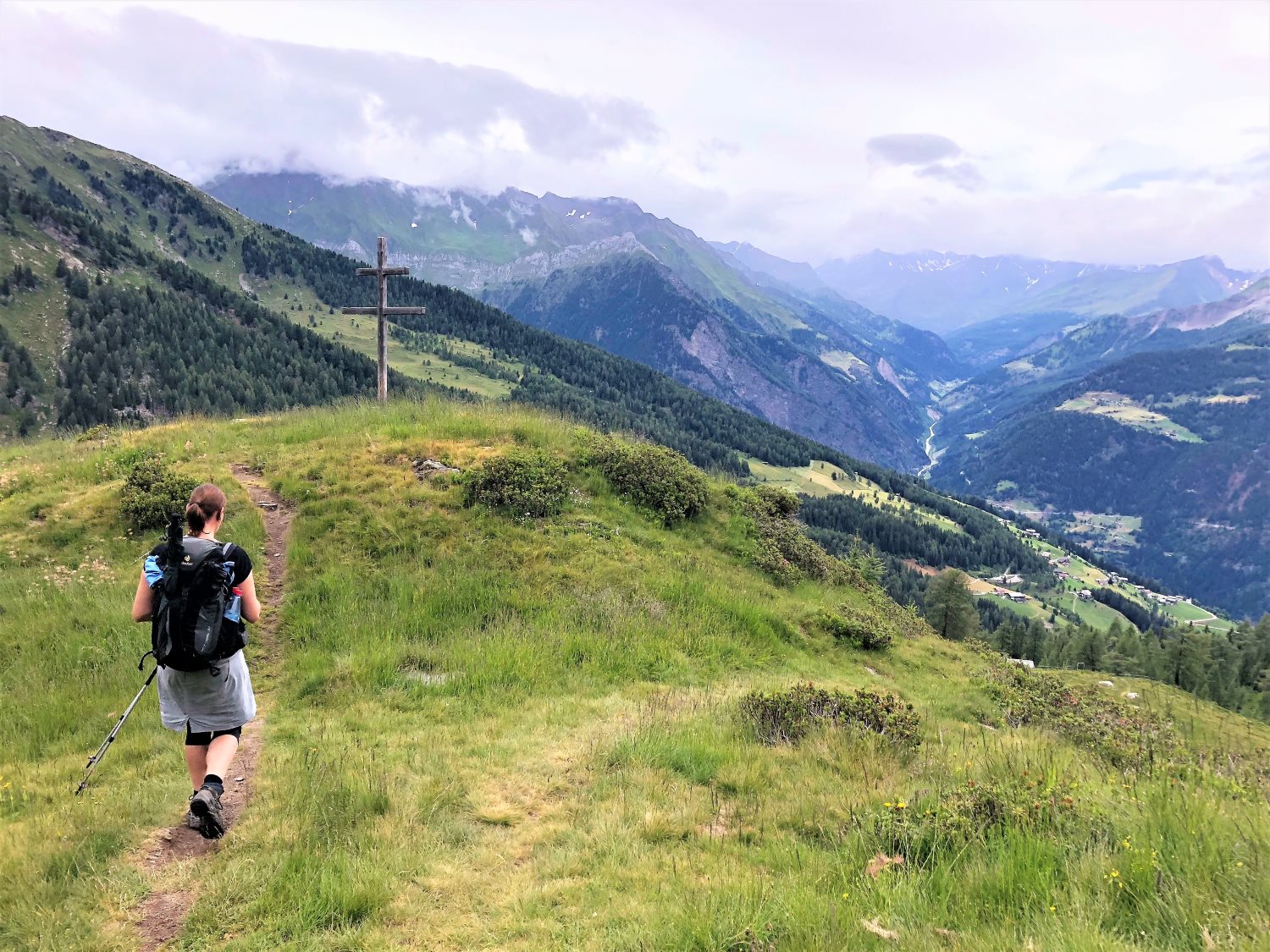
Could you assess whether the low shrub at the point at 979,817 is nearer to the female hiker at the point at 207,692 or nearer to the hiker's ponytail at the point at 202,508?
the female hiker at the point at 207,692

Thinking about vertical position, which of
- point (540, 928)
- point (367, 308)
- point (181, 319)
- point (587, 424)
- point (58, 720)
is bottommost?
point (58, 720)

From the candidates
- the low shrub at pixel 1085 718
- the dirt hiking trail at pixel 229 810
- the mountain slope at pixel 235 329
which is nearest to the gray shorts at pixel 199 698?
the dirt hiking trail at pixel 229 810

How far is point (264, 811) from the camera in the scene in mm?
5652

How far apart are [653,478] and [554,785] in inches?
411

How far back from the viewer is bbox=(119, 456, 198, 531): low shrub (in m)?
12.4

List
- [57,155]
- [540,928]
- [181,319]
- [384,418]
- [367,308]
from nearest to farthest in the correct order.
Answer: [540,928] < [384,418] < [367,308] < [181,319] < [57,155]

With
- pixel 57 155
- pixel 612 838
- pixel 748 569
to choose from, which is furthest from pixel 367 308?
pixel 57 155

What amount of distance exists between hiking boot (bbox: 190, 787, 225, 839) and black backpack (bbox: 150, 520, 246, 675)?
3.61ft

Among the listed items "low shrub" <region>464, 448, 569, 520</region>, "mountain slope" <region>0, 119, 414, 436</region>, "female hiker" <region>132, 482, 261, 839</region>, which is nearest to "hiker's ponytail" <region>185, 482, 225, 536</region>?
"female hiker" <region>132, 482, 261, 839</region>

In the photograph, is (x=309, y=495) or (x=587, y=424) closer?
(x=309, y=495)

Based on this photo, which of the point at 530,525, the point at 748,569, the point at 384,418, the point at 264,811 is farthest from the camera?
the point at 384,418

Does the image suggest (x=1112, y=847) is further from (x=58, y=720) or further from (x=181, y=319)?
(x=181, y=319)

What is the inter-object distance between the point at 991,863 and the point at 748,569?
422 inches

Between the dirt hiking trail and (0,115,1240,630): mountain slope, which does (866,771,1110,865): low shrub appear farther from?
(0,115,1240,630): mountain slope
